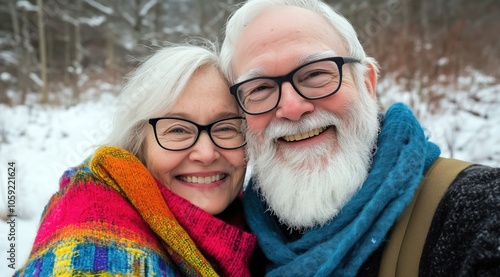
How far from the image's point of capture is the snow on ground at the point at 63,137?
3.97 meters

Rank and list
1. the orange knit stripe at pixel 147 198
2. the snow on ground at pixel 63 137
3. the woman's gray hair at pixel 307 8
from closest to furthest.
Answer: the orange knit stripe at pixel 147 198 → the woman's gray hair at pixel 307 8 → the snow on ground at pixel 63 137

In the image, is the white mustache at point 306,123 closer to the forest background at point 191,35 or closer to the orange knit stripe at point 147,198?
the orange knit stripe at point 147,198

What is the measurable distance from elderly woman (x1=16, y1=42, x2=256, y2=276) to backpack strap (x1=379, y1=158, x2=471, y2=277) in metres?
0.66

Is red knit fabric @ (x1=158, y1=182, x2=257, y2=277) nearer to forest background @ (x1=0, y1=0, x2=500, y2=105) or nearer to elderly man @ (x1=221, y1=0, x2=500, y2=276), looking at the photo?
elderly man @ (x1=221, y1=0, x2=500, y2=276)

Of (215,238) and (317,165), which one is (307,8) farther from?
(215,238)

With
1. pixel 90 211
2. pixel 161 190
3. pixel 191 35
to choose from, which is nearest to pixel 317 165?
pixel 161 190

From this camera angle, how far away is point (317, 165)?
1.81 meters

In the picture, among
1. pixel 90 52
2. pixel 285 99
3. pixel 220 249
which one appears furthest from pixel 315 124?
Answer: pixel 90 52

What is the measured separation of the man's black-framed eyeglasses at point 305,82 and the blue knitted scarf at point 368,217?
0.34 metres

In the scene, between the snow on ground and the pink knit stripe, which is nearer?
the pink knit stripe

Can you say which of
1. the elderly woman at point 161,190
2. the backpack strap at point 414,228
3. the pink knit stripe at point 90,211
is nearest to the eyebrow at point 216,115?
the elderly woman at point 161,190

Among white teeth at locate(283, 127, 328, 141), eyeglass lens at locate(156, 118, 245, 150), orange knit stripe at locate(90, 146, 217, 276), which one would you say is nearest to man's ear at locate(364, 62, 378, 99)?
white teeth at locate(283, 127, 328, 141)

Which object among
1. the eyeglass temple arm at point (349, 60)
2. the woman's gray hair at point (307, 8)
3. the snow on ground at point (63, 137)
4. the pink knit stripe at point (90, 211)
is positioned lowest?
the snow on ground at point (63, 137)

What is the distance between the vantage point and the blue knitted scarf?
4.64ft
